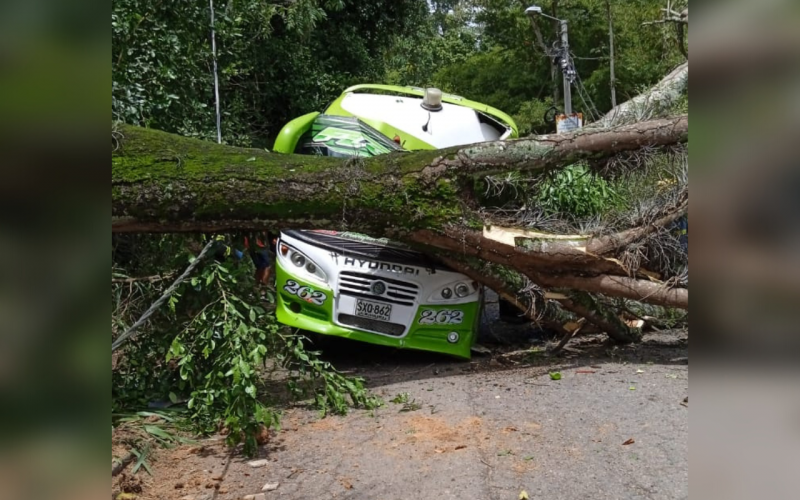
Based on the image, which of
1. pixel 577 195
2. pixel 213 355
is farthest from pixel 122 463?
pixel 577 195

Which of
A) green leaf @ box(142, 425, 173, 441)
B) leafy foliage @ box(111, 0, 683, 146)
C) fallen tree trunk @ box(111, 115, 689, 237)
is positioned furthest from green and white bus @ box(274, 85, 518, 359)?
leafy foliage @ box(111, 0, 683, 146)

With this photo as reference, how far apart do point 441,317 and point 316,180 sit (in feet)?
5.77

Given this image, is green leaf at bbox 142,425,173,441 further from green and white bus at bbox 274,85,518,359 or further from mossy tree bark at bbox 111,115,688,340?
green and white bus at bbox 274,85,518,359

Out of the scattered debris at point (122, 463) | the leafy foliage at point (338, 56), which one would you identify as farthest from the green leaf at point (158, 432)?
the leafy foliage at point (338, 56)

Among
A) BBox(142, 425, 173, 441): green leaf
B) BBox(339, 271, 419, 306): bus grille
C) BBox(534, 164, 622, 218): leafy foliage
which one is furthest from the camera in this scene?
BBox(534, 164, 622, 218): leafy foliage

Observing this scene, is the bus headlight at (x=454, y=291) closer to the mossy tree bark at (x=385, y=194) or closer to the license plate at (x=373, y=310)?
the mossy tree bark at (x=385, y=194)

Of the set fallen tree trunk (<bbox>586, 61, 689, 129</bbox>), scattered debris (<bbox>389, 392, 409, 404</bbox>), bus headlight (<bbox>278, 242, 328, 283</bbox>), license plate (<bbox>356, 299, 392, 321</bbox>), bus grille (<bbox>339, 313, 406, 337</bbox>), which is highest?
fallen tree trunk (<bbox>586, 61, 689, 129</bbox>)

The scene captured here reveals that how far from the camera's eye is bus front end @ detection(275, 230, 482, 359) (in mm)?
5969

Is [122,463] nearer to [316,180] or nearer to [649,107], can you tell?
[316,180]

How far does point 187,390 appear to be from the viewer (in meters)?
5.11
